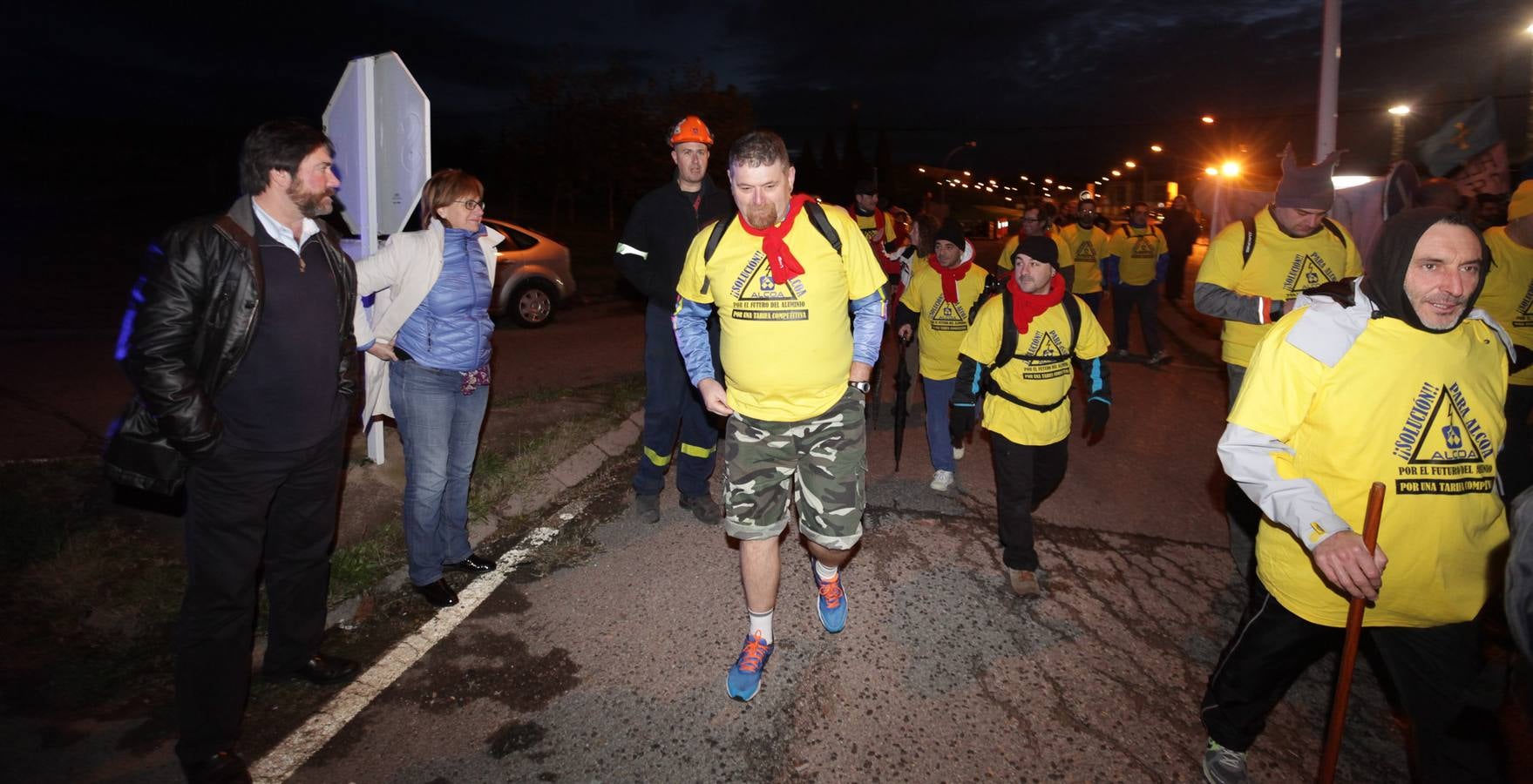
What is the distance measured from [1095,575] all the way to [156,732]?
4.33 meters

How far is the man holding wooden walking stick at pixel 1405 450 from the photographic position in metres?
2.38

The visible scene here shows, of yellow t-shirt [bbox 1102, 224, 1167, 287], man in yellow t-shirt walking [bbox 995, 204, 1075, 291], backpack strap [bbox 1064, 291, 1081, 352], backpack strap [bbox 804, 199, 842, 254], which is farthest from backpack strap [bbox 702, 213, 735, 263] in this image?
yellow t-shirt [bbox 1102, 224, 1167, 287]

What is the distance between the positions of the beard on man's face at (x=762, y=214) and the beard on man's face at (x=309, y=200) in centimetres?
154

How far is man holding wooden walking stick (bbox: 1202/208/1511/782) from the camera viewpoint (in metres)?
2.38

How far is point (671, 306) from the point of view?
15.9ft

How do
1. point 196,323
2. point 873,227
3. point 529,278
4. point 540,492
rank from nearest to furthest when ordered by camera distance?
point 196,323 → point 540,492 → point 873,227 → point 529,278

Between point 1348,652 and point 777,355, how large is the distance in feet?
6.71

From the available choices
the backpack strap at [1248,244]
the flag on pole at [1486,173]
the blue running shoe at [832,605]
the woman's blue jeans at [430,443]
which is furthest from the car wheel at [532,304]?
the flag on pole at [1486,173]

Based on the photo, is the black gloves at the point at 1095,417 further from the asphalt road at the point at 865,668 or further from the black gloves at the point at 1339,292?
the black gloves at the point at 1339,292

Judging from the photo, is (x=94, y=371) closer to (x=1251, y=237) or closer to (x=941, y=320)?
A: (x=941, y=320)

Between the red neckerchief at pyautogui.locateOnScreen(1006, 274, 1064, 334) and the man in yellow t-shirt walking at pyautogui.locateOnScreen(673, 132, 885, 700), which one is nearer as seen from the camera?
the man in yellow t-shirt walking at pyautogui.locateOnScreen(673, 132, 885, 700)

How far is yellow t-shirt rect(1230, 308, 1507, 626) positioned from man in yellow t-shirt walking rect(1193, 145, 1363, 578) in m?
1.91

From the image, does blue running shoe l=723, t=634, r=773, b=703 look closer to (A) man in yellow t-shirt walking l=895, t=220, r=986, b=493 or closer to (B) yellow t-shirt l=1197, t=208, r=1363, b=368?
(A) man in yellow t-shirt walking l=895, t=220, r=986, b=493

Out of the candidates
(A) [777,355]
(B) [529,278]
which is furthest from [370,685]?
(B) [529,278]
